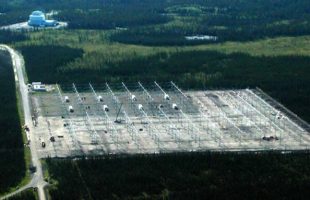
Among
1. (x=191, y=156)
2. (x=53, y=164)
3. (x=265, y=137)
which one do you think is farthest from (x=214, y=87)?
(x=53, y=164)

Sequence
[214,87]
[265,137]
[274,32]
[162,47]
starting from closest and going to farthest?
[265,137] < [214,87] < [162,47] < [274,32]

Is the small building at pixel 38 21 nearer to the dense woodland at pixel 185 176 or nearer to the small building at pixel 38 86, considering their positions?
the small building at pixel 38 86

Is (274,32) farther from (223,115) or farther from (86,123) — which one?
(86,123)

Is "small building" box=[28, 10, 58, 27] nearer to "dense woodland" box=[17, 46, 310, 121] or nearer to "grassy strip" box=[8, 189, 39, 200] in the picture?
"dense woodland" box=[17, 46, 310, 121]

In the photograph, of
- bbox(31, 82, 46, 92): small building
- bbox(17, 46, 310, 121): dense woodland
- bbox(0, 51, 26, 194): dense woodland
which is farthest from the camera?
bbox(17, 46, 310, 121): dense woodland

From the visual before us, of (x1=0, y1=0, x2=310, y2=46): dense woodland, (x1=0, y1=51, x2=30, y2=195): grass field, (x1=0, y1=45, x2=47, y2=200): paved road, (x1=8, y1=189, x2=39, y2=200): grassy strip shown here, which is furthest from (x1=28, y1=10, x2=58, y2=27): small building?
(x1=8, y1=189, x2=39, y2=200): grassy strip
